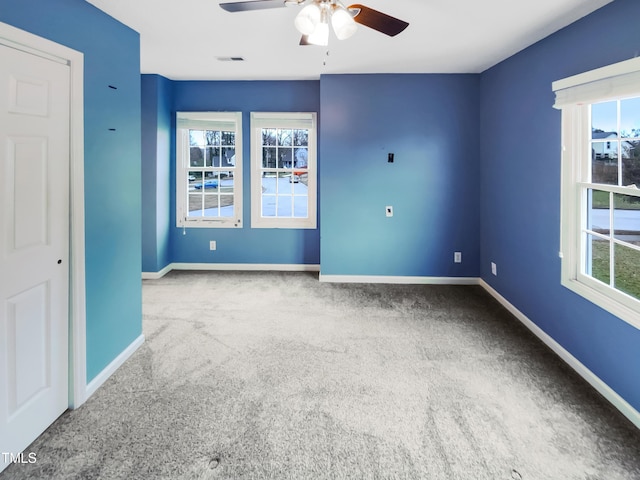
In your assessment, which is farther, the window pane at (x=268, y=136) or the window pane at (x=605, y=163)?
the window pane at (x=268, y=136)

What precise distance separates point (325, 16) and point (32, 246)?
193 cm

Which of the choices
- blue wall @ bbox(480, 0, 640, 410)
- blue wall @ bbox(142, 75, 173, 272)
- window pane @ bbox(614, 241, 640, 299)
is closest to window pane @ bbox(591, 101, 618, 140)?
blue wall @ bbox(480, 0, 640, 410)

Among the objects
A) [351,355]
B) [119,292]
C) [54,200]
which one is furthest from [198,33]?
[351,355]

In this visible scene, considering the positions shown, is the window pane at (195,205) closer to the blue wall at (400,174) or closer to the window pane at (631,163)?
the blue wall at (400,174)

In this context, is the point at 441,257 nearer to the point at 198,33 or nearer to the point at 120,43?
the point at 198,33

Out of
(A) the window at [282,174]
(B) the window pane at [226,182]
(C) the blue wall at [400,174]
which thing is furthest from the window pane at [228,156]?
(C) the blue wall at [400,174]

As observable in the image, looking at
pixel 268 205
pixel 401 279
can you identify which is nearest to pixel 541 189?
pixel 401 279

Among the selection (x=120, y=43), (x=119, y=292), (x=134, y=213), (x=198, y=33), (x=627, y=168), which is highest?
(x=198, y=33)

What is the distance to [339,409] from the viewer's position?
2289 mm

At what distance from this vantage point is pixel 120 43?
9.03ft

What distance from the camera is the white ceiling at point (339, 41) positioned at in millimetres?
2635

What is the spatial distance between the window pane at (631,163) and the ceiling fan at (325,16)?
161cm

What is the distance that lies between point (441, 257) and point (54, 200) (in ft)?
13.3

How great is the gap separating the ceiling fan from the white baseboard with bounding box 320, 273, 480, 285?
3.17 metres
